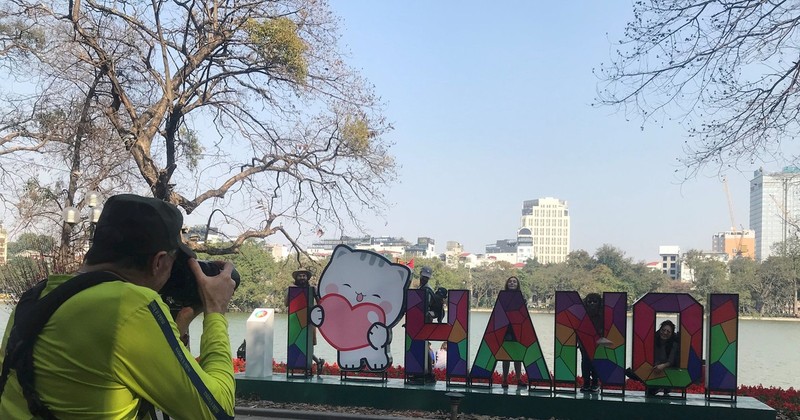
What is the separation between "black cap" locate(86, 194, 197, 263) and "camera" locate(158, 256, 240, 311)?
138 mm

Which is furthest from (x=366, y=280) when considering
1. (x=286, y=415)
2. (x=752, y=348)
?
(x=752, y=348)

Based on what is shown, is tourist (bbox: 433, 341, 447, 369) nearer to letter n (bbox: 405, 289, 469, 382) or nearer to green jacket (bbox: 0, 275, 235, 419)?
letter n (bbox: 405, 289, 469, 382)

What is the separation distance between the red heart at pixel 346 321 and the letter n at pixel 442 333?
1.79 ft

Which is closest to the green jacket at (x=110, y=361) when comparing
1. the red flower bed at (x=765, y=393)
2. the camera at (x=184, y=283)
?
the camera at (x=184, y=283)

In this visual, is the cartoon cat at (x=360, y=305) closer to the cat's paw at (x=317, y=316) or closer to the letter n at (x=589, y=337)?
the cat's paw at (x=317, y=316)

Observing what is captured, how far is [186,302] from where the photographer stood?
6.60 feet

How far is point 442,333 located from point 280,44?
6.89 m

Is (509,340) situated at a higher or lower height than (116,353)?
lower

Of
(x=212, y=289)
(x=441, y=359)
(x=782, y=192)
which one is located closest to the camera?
(x=212, y=289)

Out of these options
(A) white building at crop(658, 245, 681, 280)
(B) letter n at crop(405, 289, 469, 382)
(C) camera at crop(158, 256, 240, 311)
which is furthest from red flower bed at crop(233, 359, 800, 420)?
(A) white building at crop(658, 245, 681, 280)

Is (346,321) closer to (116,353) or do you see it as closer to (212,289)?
(212,289)

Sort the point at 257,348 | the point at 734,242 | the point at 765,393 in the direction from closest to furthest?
the point at 765,393
the point at 257,348
the point at 734,242

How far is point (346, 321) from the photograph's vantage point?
430 inches

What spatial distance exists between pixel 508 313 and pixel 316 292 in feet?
10.0
